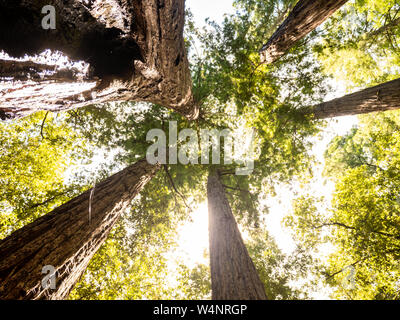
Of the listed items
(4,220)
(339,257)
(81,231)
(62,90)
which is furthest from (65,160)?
(339,257)

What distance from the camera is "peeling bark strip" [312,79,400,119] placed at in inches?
163

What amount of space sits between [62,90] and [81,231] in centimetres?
174

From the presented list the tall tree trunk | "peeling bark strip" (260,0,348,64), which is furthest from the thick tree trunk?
the tall tree trunk

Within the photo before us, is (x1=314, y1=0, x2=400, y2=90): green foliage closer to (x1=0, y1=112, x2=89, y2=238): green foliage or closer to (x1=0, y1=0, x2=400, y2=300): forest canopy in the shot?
(x1=0, y1=0, x2=400, y2=300): forest canopy

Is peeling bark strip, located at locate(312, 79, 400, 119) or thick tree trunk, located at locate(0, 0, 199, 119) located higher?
peeling bark strip, located at locate(312, 79, 400, 119)

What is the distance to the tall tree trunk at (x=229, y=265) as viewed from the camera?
7.90 feet

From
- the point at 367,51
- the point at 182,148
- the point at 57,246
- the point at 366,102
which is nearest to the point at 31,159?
the point at 182,148

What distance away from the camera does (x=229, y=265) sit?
2.95 metres

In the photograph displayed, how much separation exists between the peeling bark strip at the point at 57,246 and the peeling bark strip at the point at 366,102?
652 centimetres

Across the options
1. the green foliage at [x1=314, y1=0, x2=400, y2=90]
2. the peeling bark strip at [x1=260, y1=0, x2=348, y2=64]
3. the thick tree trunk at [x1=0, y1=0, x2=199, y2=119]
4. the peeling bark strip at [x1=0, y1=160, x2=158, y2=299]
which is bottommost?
the peeling bark strip at [x1=0, y1=160, x2=158, y2=299]

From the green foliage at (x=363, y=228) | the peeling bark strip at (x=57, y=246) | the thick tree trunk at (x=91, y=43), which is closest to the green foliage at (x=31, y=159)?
the peeling bark strip at (x=57, y=246)

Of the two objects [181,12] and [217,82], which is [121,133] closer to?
[217,82]

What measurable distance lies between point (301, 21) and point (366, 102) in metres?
2.88

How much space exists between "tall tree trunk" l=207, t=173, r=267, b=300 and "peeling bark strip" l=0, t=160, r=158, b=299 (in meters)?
1.95
